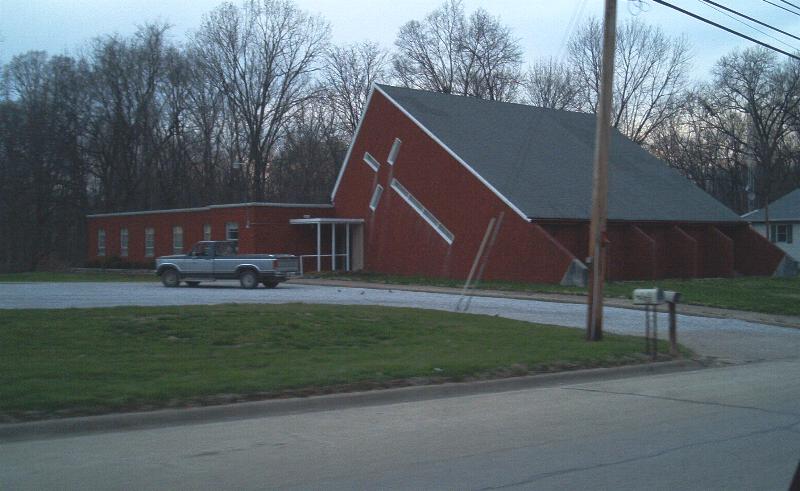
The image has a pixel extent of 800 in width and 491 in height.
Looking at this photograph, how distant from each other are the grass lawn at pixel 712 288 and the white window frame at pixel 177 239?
1054cm

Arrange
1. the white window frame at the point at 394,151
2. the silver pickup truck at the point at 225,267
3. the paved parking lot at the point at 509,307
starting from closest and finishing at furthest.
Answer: the paved parking lot at the point at 509,307 → the silver pickup truck at the point at 225,267 → the white window frame at the point at 394,151

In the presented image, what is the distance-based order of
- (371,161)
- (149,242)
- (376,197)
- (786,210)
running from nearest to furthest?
(376,197) → (371,161) → (149,242) → (786,210)

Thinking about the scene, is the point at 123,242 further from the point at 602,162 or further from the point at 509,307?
the point at 602,162

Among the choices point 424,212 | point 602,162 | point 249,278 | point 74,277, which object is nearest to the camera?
point 602,162

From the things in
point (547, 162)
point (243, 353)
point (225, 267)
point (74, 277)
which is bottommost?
point (243, 353)

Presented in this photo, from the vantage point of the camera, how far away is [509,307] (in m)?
25.4

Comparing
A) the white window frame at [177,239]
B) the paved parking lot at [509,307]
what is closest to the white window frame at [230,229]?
the white window frame at [177,239]

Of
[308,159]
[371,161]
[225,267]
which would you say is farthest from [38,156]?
[225,267]

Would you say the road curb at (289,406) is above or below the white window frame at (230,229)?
below

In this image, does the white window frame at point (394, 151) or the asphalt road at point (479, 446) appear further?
the white window frame at point (394, 151)

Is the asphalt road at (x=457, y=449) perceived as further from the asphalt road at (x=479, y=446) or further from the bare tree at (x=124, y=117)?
the bare tree at (x=124, y=117)

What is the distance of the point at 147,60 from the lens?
59.2 m

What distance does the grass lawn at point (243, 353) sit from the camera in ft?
34.4

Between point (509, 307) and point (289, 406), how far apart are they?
50.5ft
